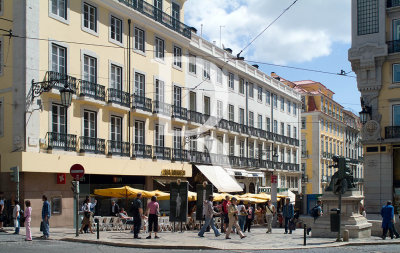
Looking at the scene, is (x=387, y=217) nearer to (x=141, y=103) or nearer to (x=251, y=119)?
(x=141, y=103)

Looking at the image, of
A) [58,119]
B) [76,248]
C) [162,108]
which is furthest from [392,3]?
[76,248]

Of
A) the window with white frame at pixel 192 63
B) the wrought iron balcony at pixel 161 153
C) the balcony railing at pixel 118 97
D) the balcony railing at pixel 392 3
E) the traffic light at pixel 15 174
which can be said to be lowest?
the traffic light at pixel 15 174

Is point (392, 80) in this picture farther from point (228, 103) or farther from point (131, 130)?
point (131, 130)

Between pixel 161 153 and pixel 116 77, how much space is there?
6.29 m

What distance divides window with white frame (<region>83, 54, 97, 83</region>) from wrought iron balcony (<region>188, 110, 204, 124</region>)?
33.5ft

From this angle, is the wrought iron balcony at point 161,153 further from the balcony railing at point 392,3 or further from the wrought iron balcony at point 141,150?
the balcony railing at point 392,3

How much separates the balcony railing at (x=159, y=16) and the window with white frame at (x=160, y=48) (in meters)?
1.12

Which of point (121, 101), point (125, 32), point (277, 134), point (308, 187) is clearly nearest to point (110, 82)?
point (121, 101)

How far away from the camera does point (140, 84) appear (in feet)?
106

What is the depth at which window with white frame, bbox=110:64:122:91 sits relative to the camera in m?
29.7

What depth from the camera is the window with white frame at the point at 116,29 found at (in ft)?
98.0

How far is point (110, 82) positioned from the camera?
29484 millimetres

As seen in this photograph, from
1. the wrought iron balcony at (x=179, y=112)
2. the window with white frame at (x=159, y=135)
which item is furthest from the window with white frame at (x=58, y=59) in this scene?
the wrought iron balcony at (x=179, y=112)

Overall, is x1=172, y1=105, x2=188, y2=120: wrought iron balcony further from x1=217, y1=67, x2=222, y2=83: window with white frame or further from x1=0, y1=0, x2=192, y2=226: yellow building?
x1=217, y1=67, x2=222, y2=83: window with white frame
